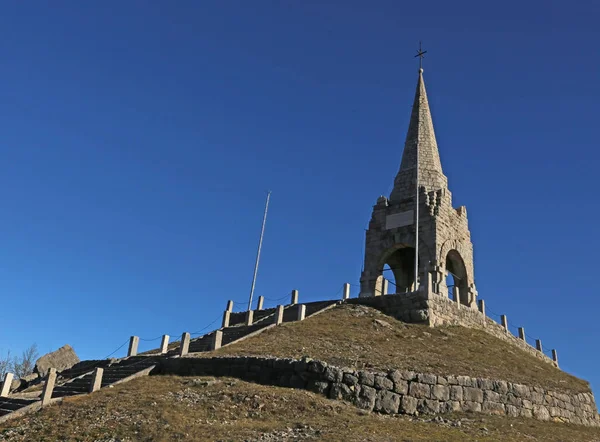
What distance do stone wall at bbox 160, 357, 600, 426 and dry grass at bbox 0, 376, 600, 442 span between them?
565 mm

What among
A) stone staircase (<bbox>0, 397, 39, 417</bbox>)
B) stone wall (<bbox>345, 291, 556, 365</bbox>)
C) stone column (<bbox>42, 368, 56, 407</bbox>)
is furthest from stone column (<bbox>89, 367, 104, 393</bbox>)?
stone wall (<bbox>345, 291, 556, 365</bbox>)

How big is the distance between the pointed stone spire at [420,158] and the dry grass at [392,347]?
1128cm

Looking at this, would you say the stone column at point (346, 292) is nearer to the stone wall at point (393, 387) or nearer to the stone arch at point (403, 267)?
the stone arch at point (403, 267)

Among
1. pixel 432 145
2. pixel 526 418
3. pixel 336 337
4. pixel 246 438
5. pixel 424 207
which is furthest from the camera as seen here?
pixel 432 145

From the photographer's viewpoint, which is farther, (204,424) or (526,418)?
(526,418)

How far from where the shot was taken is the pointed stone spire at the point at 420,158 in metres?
33.1

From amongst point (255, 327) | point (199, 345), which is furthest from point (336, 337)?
point (199, 345)

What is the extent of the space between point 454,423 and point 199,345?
1242 cm

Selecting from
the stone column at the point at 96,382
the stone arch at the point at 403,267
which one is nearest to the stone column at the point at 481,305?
the stone arch at the point at 403,267

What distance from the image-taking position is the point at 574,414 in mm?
18641

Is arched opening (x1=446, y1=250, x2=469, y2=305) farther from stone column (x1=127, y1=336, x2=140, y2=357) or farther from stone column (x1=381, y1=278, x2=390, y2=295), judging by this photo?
stone column (x1=127, y1=336, x2=140, y2=357)

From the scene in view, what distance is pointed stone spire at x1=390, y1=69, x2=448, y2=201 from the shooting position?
3306 centimetres

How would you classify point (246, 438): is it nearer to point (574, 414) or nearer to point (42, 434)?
point (42, 434)

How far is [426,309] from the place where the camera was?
76.8 feet
